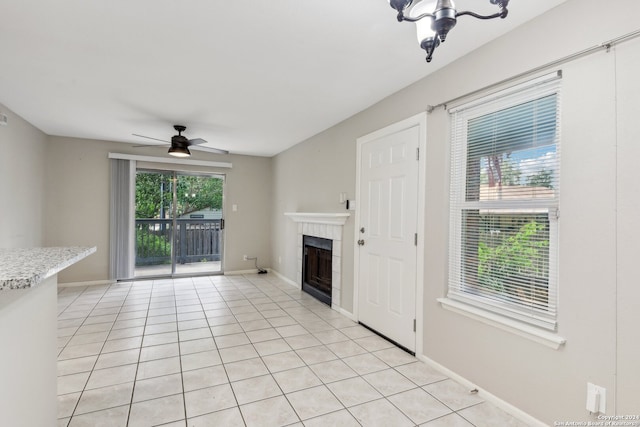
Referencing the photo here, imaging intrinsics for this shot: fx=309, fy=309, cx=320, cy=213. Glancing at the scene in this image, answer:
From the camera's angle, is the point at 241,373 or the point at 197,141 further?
the point at 197,141

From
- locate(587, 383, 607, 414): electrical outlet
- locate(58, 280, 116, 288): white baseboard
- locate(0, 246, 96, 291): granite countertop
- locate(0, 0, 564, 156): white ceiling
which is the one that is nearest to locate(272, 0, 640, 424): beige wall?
locate(587, 383, 607, 414): electrical outlet

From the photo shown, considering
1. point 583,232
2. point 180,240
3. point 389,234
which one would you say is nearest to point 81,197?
point 180,240

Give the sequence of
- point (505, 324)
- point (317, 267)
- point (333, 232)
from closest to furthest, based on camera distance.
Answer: point (505, 324) → point (333, 232) → point (317, 267)

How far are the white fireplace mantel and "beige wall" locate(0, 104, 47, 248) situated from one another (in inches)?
141

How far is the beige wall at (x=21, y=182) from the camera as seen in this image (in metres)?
3.58

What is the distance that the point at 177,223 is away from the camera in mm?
5797

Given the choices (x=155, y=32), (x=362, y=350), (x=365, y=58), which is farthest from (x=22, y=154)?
(x=362, y=350)

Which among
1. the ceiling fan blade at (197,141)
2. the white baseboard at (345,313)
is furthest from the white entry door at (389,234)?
the ceiling fan blade at (197,141)

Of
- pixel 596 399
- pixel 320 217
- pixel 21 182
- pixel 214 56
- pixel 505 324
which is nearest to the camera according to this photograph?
pixel 596 399

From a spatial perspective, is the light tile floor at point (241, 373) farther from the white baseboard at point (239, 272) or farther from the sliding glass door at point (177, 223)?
the white baseboard at point (239, 272)

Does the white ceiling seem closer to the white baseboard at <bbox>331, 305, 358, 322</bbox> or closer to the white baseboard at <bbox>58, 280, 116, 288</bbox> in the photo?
the white baseboard at <bbox>331, 305, 358, 322</bbox>

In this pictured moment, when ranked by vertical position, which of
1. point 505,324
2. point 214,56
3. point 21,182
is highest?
point 214,56

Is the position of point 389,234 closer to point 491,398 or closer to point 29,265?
point 491,398

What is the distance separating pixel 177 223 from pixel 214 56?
412cm
